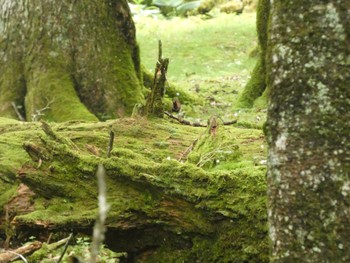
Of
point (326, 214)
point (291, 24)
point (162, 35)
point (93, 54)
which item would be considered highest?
point (291, 24)

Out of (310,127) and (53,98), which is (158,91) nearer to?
(53,98)

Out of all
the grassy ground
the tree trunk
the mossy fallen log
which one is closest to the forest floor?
the mossy fallen log

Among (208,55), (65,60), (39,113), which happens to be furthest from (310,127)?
(208,55)

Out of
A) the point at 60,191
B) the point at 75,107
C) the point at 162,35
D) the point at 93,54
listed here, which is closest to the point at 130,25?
the point at 93,54

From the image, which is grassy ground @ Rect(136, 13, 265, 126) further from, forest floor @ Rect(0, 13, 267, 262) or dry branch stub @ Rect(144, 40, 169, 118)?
dry branch stub @ Rect(144, 40, 169, 118)

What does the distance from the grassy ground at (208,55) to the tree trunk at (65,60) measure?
1.94 metres

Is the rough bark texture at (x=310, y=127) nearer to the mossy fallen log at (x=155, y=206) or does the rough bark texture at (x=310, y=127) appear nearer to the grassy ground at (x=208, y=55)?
the mossy fallen log at (x=155, y=206)

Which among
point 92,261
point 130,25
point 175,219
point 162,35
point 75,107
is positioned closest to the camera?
point 92,261

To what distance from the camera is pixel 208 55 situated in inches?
681

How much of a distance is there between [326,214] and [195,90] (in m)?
9.92

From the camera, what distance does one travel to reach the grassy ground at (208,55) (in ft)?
36.1

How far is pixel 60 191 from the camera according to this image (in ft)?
13.4

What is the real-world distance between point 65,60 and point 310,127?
6.16 m

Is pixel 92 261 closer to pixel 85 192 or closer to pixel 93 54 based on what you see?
pixel 85 192
